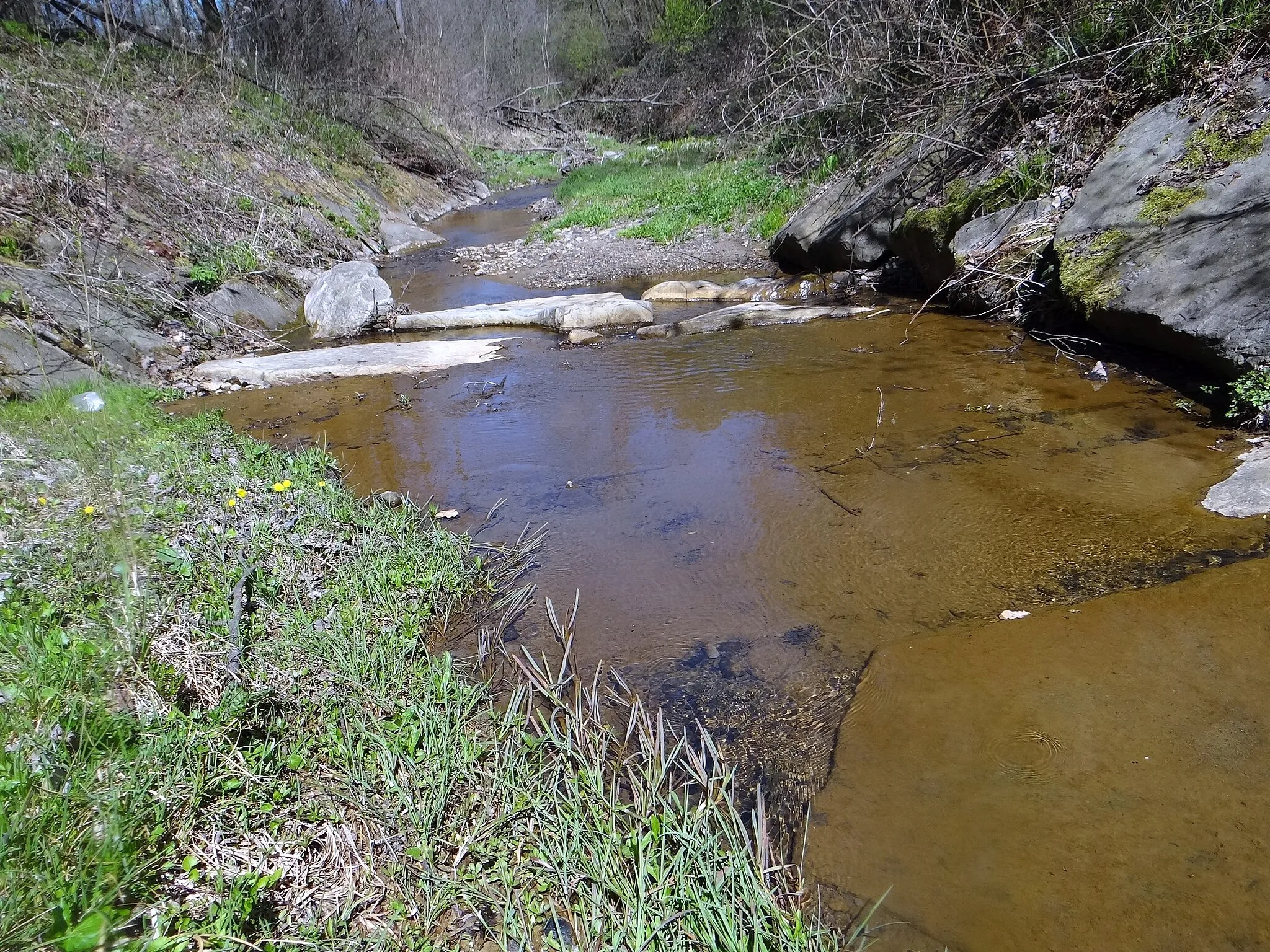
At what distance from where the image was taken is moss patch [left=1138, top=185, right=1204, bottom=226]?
462 cm

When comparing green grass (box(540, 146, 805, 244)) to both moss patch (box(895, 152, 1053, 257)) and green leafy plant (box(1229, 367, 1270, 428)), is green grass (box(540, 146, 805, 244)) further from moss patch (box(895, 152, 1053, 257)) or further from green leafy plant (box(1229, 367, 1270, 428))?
green leafy plant (box(1229, 367, 1270, 428))

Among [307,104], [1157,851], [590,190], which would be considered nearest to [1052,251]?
[1157,851]

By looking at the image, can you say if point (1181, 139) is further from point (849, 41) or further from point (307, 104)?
point (307, 104)

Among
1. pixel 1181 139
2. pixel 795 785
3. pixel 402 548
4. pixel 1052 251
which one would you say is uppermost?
→ pixel 1181 139

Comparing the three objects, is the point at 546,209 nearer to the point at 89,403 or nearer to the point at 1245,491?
the point at 89,403

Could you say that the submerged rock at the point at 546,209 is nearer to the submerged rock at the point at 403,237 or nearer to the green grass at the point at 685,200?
the green grass at the point at 685,200

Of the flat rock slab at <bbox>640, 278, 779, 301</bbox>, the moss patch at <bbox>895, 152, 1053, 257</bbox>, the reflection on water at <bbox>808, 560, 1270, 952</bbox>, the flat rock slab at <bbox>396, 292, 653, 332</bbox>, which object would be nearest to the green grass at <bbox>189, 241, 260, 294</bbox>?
the flat rock slab at <bbox>396, 292, 653, 332</bbox>

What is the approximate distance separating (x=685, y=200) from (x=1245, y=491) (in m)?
9.62

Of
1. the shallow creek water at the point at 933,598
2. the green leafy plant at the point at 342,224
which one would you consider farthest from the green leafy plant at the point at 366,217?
the shallow creek water at the point at 933,598

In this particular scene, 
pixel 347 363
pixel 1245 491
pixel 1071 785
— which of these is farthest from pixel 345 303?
pixel 1071 785

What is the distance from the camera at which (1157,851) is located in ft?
5.68

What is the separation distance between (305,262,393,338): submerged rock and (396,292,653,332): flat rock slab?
29 cm

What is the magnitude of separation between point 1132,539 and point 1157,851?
1.54 m

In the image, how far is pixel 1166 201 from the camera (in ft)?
15.6
